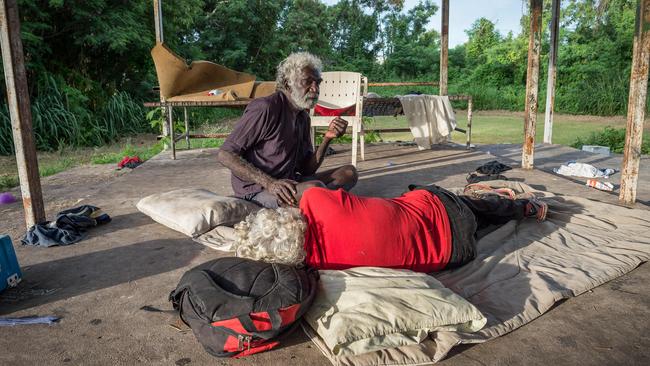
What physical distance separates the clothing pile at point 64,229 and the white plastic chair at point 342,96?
273cm

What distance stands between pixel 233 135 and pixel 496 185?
7.52 feet

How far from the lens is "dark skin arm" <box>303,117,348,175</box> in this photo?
3340 millimetres

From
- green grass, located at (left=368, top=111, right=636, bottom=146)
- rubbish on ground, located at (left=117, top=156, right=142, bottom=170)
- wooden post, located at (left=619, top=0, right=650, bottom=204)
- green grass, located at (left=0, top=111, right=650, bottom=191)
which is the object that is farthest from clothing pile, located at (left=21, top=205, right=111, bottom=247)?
green grass, located at (left=368, top=111, right=636, bottom=146)

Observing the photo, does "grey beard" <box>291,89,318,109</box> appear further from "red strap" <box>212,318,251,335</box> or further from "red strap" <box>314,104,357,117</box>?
"red strap" <box>314,104,357,117</box>

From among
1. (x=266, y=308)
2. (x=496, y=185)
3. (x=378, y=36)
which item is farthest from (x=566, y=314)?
(x=378, y=36)

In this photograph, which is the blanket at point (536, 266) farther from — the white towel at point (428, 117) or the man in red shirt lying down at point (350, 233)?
the white towel at point (428, 117)

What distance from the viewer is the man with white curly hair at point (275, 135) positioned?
120 inches

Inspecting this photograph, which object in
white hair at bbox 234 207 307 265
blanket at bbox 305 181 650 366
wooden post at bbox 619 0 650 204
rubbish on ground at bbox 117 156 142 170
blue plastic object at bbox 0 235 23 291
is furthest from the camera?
rubbish on ground at bbox 117 156 142 170

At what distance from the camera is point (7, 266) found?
7.39 feet

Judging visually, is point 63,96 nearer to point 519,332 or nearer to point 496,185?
point 496,185

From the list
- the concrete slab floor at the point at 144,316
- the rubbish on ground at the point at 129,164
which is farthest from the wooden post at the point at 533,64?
the rubbish on ground at the point at 129,164

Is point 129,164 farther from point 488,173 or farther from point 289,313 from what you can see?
point 289,313

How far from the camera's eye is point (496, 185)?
3920mm

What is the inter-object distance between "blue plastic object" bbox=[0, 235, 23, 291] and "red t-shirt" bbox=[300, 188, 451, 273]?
4.87ft
